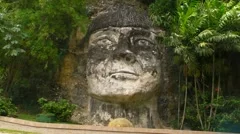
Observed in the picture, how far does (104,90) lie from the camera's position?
1376cm

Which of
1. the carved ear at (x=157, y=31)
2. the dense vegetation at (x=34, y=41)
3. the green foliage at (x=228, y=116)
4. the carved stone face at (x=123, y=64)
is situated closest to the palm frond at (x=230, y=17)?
the carved ear at (x=157, y=31)

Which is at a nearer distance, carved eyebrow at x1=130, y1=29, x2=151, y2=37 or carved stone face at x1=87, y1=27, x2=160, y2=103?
carved stone face at x1=87, y1=27, x2=160, y2=103

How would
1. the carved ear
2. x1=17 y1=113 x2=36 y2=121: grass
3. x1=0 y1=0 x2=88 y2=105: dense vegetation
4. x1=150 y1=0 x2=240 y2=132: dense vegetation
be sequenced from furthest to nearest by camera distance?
the carved ear
x1=17 y1=113 x2=36 y2=121: grass
x1=0 y1=0 x2=88 y2=105: dense vegetation
x1=150 y1=0 x2=240 y2=132: dense vegetation

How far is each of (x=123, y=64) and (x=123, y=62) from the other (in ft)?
0.23

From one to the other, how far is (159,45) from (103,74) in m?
2.42

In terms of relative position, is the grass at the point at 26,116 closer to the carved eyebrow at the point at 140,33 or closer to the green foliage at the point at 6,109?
the green foliage at the point at 6,109

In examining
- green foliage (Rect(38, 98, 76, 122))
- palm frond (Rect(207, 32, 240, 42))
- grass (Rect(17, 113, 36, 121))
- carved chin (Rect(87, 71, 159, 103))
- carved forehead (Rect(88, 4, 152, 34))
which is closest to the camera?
palm frond (Rect(207, 32, 240, 42))

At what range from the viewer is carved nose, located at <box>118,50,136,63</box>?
1364cm

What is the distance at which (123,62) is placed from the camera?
13695 mm

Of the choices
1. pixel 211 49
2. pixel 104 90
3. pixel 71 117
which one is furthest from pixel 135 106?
pixel 211 49

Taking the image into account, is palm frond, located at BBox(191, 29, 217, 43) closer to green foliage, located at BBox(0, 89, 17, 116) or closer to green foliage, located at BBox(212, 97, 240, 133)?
green foliage, located at BBox(212, 97, 240, 133)

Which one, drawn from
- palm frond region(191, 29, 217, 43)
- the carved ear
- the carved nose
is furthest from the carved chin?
palm frond region(191, 29, 217, 43)

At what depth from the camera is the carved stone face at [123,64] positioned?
536 inches

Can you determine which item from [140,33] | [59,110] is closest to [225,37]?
[140,33]
